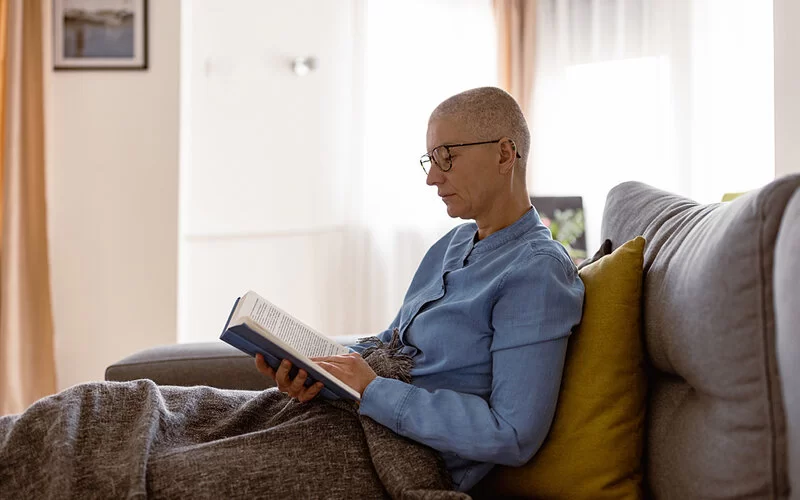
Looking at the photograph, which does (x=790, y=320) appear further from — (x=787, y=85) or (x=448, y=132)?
(x=787, y=85)

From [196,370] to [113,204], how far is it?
1782 millimetres

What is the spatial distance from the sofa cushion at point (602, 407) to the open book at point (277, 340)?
336 millimetres

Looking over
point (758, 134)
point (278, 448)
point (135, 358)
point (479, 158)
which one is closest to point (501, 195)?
point (479, 158)

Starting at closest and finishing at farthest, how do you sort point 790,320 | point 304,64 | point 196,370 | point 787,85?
point 790,320
point 196,370
point 787,85
point 304,64

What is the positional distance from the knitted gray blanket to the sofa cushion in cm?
18

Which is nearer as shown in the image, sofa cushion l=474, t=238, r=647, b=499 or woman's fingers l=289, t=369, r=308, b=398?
sofa cushion l=474, t=238, r=647, b=499

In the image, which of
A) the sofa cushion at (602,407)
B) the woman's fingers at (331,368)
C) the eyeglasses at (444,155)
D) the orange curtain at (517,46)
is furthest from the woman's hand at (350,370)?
the orange curtain at (517,46)

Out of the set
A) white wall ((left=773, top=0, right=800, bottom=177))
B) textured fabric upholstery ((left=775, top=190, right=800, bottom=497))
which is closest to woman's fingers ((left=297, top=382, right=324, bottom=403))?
textured fabric upholstery ((left=775, top=190, right=800, bottom=497))

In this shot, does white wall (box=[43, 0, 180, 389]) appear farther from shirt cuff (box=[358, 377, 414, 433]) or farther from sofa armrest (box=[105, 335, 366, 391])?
shirt cuff (box=[358, 377, 414, 433])

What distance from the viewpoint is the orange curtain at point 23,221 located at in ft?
10.9

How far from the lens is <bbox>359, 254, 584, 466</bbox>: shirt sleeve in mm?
1217

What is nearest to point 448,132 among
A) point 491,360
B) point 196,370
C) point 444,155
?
point 444,155

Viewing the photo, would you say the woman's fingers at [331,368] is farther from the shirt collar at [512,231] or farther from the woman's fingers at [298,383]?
the shirt collar at [512,231]

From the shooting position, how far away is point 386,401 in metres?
1.28
